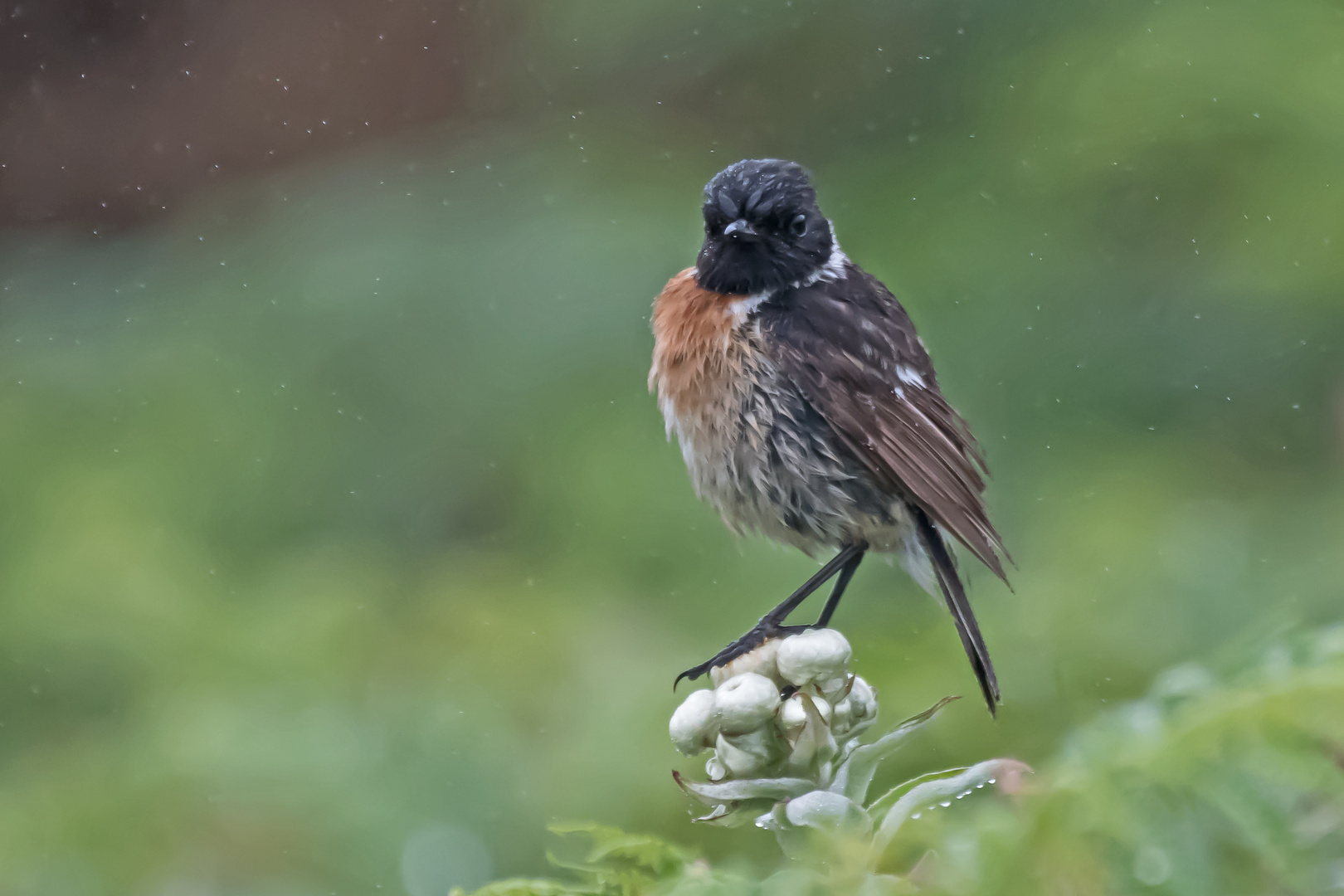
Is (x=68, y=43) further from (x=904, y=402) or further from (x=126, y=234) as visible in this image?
(x=904, y=402)

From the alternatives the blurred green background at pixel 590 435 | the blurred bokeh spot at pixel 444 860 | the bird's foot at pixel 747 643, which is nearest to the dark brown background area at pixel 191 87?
the blurred green background at pixel 590 435

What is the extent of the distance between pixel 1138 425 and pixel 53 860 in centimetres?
352

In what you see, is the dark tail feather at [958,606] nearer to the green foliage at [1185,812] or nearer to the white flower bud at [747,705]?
the white flower bud at [747,705]

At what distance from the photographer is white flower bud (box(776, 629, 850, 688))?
166 centimetres

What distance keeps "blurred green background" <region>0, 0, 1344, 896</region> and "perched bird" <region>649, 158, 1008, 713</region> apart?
727mm

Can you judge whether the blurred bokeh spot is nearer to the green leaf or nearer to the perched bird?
the perched bird

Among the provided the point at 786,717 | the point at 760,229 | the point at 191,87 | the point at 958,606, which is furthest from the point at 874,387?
the point at 191,87

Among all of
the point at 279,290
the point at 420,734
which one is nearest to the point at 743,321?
the point at 420,734

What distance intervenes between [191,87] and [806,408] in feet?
19.9

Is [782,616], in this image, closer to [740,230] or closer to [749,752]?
[740,230]

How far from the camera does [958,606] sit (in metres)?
2.48

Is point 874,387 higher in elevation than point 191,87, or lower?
lower

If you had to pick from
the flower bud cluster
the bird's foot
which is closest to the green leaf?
the flower bud cluster

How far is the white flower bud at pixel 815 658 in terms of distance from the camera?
1.66m
